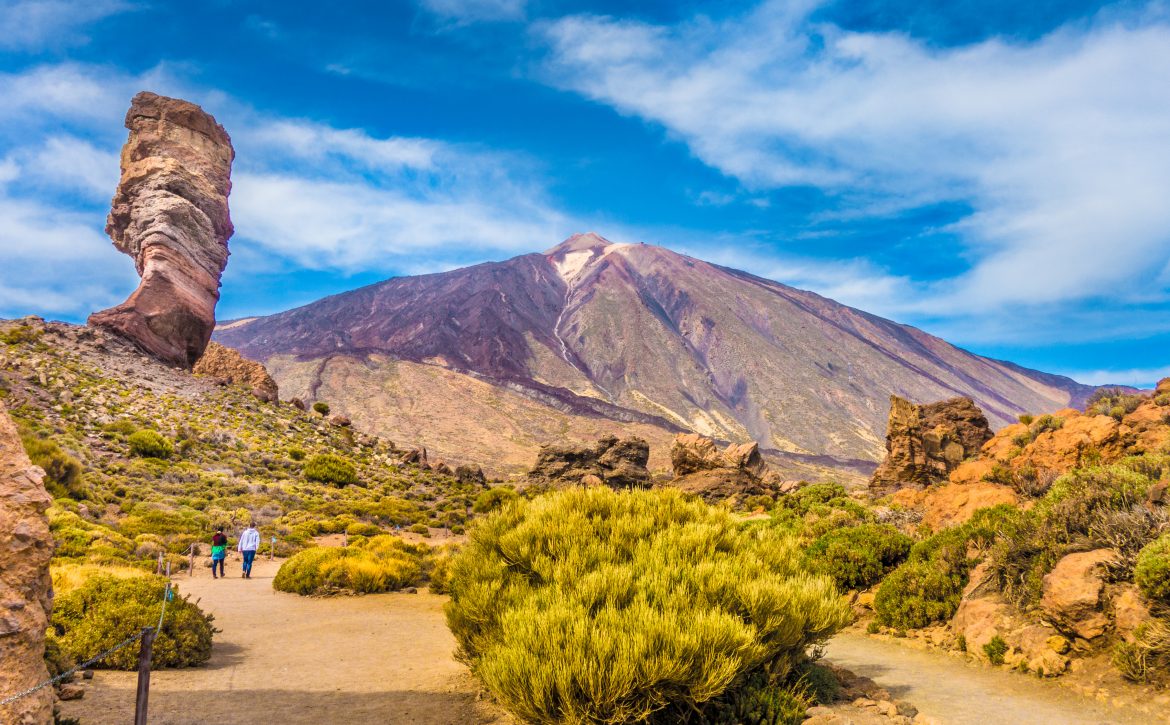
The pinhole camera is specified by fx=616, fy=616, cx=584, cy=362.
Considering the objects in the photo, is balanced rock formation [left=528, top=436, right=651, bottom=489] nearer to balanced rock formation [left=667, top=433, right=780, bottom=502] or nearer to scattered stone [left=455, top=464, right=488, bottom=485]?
balanced rock formation [left=667, top=433, right=780, bottom=502]

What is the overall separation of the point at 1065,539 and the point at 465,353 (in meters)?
159

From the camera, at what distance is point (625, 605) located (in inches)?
223

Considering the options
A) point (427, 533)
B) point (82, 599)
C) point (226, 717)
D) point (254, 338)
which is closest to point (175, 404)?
point (427, 533)

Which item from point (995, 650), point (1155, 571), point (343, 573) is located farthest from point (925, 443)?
point (343, 573)

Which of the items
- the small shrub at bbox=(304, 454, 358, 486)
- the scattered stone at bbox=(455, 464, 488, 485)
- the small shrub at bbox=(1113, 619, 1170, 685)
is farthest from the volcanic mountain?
the small shrub at bbox=(1113, 619, 1170, 685)

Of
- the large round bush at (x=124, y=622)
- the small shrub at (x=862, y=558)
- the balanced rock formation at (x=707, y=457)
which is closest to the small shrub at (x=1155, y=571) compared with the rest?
the small shrub at (x=862, y=558)

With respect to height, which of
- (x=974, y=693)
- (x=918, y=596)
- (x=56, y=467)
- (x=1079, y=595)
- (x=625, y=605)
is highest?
(x=56, y=467)

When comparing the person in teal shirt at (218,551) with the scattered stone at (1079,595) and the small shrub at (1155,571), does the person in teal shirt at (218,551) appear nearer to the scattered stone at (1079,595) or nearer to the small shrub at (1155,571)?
the scattered stone at (1079,595)

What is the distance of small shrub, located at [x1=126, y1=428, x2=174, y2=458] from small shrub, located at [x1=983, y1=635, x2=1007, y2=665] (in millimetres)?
35039

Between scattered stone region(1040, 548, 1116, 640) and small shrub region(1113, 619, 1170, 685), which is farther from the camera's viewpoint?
scattered stone region(1040, 548, 1116, 640)

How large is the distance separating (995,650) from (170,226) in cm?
5093

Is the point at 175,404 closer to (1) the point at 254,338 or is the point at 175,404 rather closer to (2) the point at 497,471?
(2) the point at 497,471

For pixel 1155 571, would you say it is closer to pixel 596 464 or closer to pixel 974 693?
pixel 974 693

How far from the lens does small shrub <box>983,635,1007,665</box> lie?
7.97m
